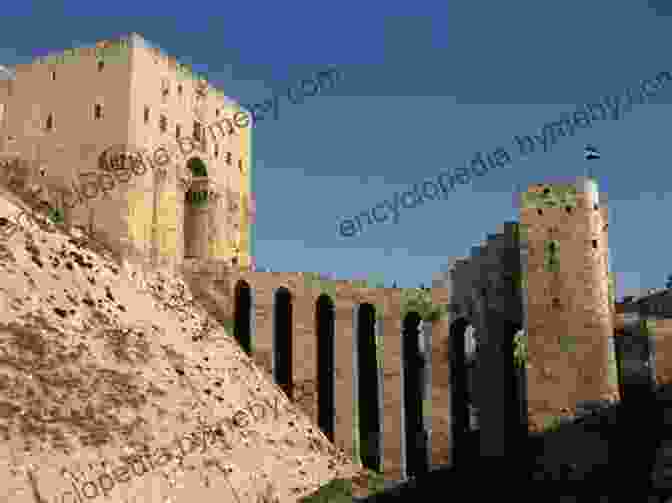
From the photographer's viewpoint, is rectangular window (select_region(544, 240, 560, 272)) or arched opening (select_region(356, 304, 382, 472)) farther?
arched opening (select_region(356, 304, 382, 472))

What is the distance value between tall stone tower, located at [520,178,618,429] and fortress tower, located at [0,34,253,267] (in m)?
20.7

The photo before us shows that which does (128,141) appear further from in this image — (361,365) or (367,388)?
A: (367,388)

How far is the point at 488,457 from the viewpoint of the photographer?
41.2 meters

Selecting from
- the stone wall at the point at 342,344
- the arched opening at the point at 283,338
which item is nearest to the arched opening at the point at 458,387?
the stone wall at the point at 342,344

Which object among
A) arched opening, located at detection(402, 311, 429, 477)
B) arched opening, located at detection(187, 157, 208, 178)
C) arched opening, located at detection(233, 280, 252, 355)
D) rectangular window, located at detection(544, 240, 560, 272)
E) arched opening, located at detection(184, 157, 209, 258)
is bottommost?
arched opening, located at detection(402, 311, 429, 477)

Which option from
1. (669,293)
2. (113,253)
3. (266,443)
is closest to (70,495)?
(266,443)

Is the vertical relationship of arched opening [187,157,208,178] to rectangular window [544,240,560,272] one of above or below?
above

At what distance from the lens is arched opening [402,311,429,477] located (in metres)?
53.6

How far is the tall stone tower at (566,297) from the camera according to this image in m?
33.5

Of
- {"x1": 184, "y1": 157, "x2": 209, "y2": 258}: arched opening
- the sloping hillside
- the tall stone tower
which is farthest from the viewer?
{"x1": 184, "y1": 157, "x2": 209, "y2": 258}: arched opening

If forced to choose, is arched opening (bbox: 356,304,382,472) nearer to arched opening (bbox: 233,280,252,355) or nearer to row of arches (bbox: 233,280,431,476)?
row of arches (bbox: 233,280,431,476)

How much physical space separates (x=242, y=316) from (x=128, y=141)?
11984 mm

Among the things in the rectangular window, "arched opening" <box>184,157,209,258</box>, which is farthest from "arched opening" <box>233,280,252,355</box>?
the rectangular window

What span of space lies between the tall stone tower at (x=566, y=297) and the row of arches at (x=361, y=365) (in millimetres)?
12912
